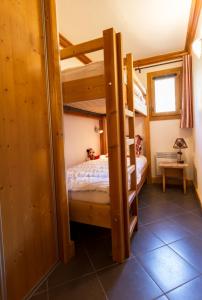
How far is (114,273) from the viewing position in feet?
4.82

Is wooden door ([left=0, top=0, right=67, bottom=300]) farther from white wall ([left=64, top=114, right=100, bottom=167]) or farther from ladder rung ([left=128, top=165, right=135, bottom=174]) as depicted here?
white wall ([left=64, top=114, right=100, bottom=167])

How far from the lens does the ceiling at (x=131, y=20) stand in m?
2.31

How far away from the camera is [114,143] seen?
4.99 feet

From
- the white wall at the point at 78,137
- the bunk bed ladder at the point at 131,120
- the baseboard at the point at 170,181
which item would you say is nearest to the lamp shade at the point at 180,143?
the baseboard at the point at 170,181

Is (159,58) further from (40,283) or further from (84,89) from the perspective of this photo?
(40,283)

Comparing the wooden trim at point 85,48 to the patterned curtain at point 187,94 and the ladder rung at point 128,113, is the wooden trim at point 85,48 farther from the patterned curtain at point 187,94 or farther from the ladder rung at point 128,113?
the patterned curtain at point 187,94

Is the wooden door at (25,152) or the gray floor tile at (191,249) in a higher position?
the wooden door at (25,152)

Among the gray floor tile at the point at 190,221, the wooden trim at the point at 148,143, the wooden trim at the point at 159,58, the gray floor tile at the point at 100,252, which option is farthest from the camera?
the wooden trim at the point at 148,143

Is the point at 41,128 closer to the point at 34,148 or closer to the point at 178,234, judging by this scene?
the point at 34,148

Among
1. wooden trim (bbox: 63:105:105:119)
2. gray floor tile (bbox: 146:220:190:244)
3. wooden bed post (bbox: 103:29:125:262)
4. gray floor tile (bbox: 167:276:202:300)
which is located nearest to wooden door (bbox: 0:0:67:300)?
wooden bed post (bbox: 103:29:125:262)

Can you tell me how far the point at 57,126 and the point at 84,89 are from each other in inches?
17.4

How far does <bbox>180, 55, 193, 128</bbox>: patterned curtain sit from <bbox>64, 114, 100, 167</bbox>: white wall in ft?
6.19

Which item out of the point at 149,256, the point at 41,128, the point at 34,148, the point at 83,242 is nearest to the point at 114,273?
the point at 149,256

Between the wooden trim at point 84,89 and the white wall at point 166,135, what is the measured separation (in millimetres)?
2701
